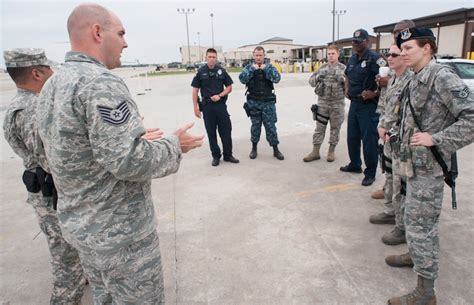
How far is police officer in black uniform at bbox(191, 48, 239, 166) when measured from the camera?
4.91 m

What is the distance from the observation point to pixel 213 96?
4828mm

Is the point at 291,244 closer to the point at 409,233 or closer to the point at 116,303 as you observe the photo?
the point at 409,233

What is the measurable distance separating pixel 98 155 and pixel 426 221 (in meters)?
1.94

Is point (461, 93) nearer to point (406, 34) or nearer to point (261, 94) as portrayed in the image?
point (406, 34)

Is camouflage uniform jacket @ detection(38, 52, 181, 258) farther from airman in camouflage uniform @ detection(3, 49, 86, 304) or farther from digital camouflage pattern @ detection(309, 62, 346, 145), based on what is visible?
digital camouflage pattern @ detection(309, 62, 346, 145)

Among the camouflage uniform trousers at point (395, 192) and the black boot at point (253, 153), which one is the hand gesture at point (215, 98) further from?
the camouflage uniform trousers at point (395, 192)

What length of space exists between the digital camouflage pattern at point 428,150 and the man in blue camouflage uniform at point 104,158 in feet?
4.73

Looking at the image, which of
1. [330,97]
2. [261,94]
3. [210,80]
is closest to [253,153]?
[261,94]

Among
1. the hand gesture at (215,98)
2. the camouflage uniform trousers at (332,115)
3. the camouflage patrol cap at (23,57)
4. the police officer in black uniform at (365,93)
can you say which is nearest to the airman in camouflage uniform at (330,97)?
the camouflage uniform trousers at (332,115)

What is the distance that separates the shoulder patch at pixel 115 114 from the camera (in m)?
1.21

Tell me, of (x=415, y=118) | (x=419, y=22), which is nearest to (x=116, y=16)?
(x=415, y=118)

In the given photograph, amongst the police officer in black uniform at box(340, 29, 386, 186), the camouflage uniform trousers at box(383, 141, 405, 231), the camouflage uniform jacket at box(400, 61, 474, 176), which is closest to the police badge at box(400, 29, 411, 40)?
the camouflage uniform jacket at box(400, 61, 474, 176)

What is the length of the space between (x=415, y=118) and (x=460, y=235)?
1501 mm

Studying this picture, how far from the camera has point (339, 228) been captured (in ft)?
10.1
